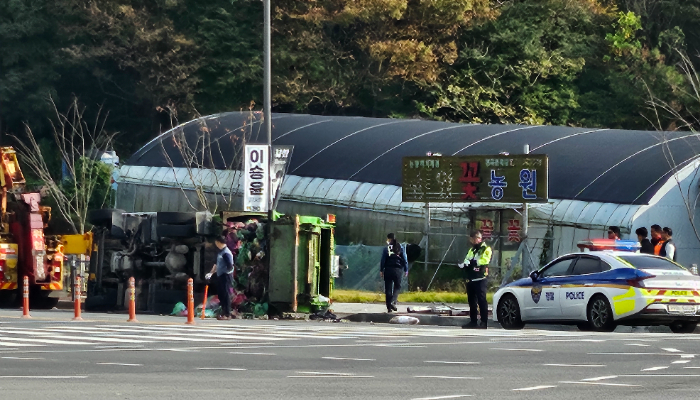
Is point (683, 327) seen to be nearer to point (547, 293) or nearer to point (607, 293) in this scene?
point (607, 293)

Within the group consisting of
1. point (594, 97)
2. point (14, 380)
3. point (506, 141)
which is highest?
point (594, 97)

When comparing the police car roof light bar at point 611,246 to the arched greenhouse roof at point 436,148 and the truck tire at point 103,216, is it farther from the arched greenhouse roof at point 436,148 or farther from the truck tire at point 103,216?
the truck tire at point 103,216

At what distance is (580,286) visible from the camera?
848 inches

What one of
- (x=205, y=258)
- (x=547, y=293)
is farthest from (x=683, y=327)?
(x=205, y=258)

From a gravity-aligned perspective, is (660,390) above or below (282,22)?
below

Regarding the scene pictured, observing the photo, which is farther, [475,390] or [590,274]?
[590,274]

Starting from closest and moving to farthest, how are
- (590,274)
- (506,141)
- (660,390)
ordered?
(660,390) → (590,274) → (506,141)

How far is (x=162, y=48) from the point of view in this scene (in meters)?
60.1

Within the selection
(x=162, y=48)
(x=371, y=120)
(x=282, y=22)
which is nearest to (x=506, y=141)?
(x=371, y=120)

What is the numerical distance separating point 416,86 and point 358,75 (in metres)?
2.74

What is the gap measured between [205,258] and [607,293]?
8.91m

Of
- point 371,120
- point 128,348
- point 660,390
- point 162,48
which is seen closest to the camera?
point 660,390

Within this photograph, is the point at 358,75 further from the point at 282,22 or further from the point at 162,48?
the point at 162,48

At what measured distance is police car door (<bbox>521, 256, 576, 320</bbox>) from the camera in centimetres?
2206
